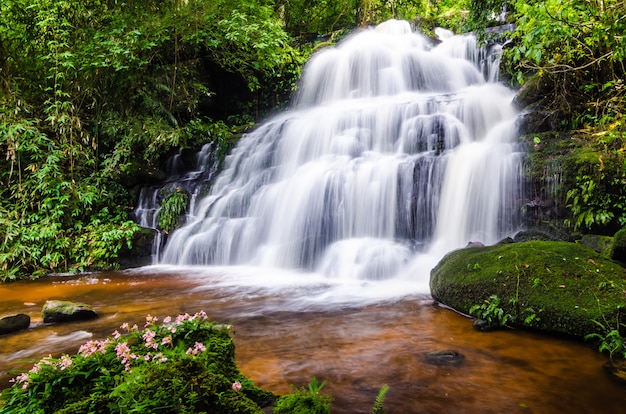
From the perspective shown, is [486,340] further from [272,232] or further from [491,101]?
[491,101]

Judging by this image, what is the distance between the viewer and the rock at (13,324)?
4.30 meters

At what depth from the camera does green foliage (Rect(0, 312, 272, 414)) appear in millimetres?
1642

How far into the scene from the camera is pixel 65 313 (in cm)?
462

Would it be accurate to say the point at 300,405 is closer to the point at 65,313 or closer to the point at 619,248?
the point at 65,313

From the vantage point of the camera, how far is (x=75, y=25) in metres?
9.98

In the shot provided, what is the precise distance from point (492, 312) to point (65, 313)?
15.2ft

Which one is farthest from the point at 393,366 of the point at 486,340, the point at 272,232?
the point at 272,232

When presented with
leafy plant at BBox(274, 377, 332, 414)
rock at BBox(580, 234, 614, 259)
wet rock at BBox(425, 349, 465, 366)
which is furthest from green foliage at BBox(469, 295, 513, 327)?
leafy plant at BBox(274, 377, 332, 414)

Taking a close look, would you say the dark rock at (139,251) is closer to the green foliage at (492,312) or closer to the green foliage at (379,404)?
the green foliage at (492,312)

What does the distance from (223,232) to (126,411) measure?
7348 mm

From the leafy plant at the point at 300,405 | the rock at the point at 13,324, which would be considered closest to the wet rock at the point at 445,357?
the leafy plant at the point at 300,405

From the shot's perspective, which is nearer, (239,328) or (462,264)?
(239,328)

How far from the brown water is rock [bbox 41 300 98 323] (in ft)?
0.40

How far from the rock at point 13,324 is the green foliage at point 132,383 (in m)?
3.11
